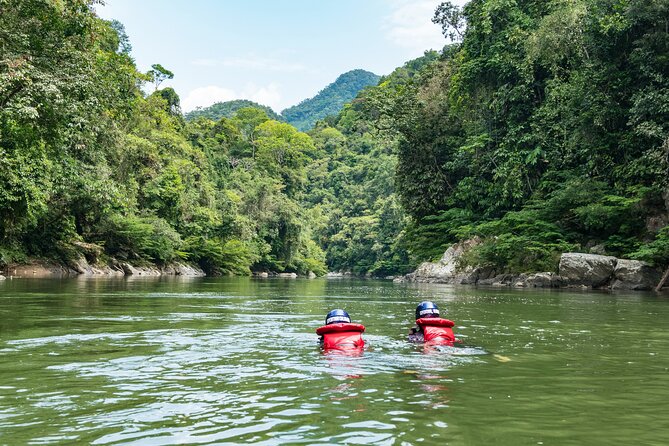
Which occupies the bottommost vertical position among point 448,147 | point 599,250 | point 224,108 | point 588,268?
point 588,268

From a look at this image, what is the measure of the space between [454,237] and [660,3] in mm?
19792

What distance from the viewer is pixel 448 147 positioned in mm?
43812

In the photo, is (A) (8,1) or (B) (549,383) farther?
(A) (8,1)

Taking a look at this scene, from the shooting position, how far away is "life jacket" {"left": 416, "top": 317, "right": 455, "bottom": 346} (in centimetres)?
830

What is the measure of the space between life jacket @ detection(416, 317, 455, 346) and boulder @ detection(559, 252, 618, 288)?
1926 cm

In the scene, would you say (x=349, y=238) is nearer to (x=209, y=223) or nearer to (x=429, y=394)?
(x=209, y=223)

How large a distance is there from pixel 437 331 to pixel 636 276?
61.9ft

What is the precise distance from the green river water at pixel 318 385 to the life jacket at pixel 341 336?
0.67 feet

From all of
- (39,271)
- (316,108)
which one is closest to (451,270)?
(39,271)

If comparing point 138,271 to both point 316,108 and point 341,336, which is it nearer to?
point 341,336

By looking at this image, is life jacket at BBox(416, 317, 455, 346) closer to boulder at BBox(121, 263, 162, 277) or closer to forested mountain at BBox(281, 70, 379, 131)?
boulder at BBox(121, 263, 162, 277)

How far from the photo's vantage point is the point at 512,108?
37.1 meters

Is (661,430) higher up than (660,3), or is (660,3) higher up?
(660,3)

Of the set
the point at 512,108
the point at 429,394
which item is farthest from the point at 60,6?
the point at 512,108
